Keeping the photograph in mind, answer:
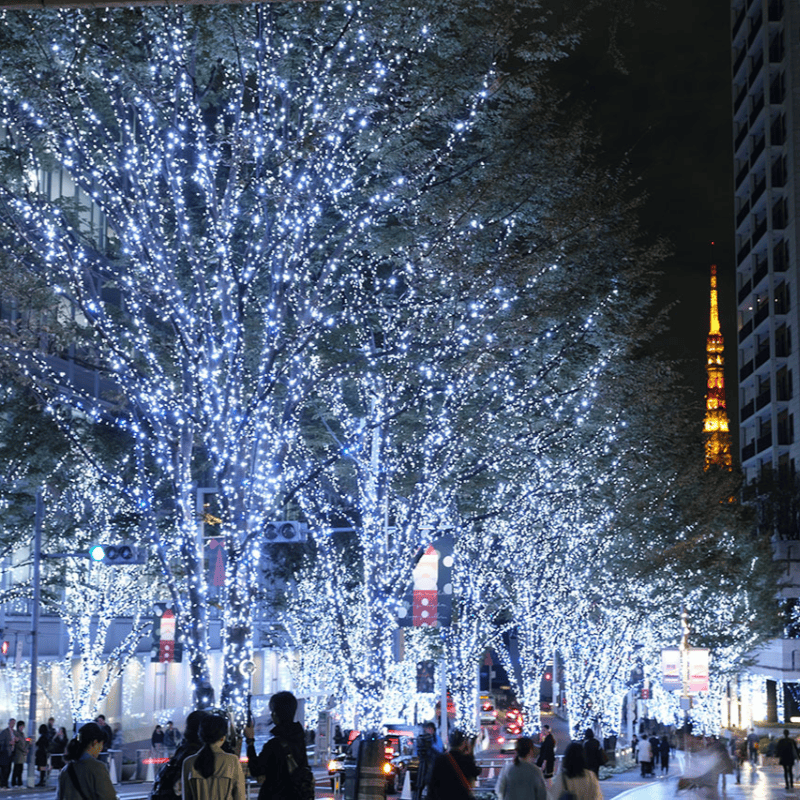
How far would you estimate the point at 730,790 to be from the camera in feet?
96.0

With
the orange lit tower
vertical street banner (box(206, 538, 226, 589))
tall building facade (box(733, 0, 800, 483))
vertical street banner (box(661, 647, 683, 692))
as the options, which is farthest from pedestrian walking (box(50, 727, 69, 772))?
the orange lit tower

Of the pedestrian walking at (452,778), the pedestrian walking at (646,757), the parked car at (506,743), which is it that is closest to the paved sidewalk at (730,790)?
the pedestrian walking at (646,757)

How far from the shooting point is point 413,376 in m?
19.6

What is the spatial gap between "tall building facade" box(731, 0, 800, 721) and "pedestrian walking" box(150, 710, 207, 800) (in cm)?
6938

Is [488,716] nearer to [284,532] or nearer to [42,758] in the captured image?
[42,758]

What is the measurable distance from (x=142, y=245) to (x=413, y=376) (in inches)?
244

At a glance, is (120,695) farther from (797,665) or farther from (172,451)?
(797,665)

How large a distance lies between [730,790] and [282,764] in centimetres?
2512

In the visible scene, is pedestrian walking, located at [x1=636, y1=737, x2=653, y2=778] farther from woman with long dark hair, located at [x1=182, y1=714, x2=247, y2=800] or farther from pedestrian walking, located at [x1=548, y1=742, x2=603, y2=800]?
woman with long dark hair, located at [x1=182, y1=714, x2=247, y2=800]

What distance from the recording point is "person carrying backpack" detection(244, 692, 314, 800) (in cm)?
671

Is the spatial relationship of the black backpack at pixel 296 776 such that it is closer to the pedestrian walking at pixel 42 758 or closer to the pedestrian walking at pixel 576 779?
the pedestrian walking at pixel 576 779

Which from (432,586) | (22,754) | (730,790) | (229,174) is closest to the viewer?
(229,174)

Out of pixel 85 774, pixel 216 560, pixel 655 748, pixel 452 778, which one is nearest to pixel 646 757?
pixel 655 748

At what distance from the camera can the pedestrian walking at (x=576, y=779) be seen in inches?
392
